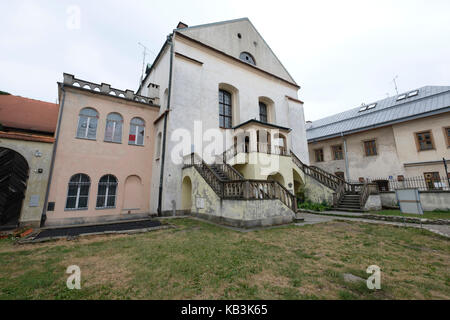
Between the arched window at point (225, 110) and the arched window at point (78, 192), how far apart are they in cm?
1101

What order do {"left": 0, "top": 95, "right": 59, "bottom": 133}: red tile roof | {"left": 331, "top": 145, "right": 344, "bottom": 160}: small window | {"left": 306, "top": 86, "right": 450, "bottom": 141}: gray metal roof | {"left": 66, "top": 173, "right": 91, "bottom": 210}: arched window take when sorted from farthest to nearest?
1. {"left": 331, "top": 145, "right": 344, "bottom": 160}: small window
2. {"left": 306, "top": 86, "right": 450, "bottom": 141}: gray metal roof
3. {"left": 0, "top": 95, "right": 59, "bottom": 133}: red tile roof
4. {"left": 66, "top": 173, "right": 91, "bottom": 210}: arched window

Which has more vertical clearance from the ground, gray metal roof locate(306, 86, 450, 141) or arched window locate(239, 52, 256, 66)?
arched window locate(239, 52, 256, 66)

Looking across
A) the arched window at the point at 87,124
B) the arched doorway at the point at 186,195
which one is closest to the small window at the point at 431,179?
the arched doorway at the point at 186,195

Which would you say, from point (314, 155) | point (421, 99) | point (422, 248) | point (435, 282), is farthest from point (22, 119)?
point (421, 99)

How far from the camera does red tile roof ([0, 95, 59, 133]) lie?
1132cm

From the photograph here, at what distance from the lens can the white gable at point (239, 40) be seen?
54.6ft

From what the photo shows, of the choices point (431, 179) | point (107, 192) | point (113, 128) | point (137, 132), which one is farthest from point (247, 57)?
point (431, 179)

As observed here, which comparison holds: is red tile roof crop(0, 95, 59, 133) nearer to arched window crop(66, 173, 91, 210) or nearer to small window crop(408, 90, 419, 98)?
arched window crop(66, 173, 91, 210)

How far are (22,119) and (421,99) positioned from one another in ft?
106

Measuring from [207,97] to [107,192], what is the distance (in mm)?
10420

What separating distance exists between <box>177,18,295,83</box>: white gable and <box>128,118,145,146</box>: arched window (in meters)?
8.34

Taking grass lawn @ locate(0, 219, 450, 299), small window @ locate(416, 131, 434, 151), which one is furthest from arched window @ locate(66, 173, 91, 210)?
small window @ locate(416, 131, 434, 151)

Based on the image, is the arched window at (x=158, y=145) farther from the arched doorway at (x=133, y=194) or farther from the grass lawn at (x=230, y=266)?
the grass lawn at (x=230, y=266)
